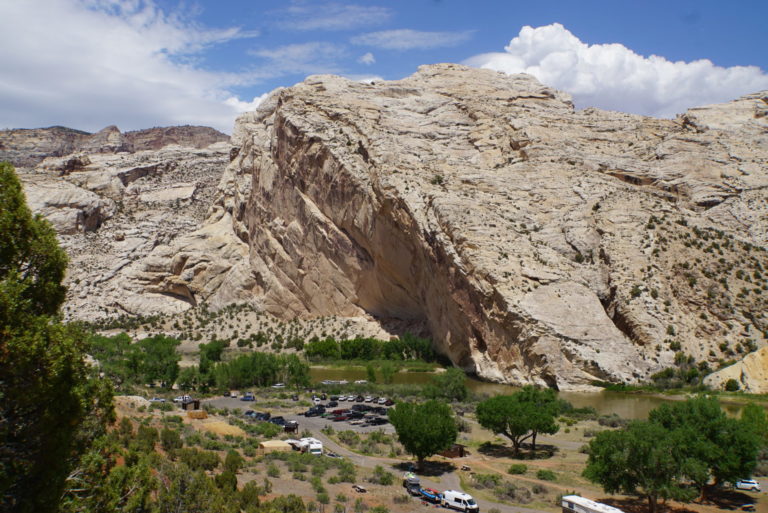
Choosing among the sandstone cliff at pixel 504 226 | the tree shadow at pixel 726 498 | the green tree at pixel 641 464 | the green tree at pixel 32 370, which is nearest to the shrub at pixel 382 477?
the green tree at pixel 641 464

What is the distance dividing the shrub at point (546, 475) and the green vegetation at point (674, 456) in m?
2.52

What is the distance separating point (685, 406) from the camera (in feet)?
85.9

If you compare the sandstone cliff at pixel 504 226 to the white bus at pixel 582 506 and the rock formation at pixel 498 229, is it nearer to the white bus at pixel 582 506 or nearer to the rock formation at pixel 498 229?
the rock formation at pixel 498 229

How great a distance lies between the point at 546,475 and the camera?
25938 mm

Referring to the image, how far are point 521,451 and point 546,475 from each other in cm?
612

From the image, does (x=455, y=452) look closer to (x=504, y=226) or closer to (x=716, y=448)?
(x=716, y=448)

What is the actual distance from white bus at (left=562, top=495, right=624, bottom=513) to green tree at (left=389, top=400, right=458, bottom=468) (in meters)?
7.34

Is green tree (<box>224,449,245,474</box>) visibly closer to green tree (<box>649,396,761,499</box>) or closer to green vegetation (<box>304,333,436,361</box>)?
green tree (<box>649,396,761,499</box>)

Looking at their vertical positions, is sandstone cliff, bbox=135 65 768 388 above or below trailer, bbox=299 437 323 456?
above

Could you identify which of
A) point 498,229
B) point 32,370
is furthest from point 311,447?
point 498,229

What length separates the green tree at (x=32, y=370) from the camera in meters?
8.09

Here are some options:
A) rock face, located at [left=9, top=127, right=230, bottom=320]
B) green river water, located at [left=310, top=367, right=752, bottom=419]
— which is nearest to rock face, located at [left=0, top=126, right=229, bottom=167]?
rock face, located at [left=9, top=127, right=230, bottom=320]

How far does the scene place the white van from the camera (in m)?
20.6

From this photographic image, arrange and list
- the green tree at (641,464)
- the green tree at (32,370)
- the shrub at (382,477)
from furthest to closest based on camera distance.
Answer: the shrub at (382,477)
the green tree at (641,464)
the green tree at (32,370)
